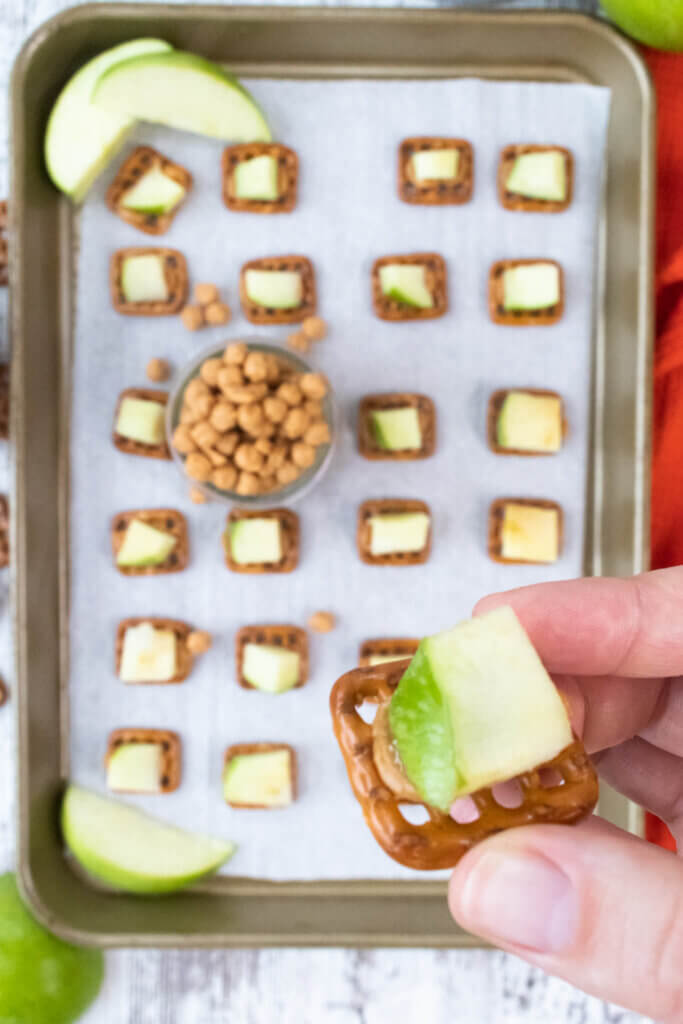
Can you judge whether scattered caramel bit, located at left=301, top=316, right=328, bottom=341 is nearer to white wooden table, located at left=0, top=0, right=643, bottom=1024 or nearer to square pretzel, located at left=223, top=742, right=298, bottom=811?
square pretzel, located at left=223, top=742, right=298, bottom=811

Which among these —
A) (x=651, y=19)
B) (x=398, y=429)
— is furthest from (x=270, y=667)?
(x=651, y=19)

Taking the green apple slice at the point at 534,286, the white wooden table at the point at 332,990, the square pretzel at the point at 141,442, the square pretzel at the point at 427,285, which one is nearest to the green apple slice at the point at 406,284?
the square pretzel at the point at 427,285

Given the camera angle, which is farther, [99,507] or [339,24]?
[99,507]

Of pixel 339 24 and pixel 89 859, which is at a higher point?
pixel 339 24

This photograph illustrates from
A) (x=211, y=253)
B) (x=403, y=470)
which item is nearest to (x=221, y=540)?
(x=403, y=470)

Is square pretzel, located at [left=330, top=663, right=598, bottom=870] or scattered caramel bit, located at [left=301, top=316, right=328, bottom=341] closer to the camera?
square pretzel, located at [left=330, top=663, right=598, bottom=870]

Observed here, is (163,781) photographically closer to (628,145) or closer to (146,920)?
(146,920)

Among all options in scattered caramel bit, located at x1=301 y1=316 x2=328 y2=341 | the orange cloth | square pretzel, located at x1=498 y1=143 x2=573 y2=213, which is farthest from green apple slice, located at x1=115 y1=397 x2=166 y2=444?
the orange cloth
